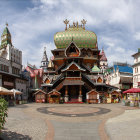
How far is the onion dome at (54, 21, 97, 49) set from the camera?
5747 cm

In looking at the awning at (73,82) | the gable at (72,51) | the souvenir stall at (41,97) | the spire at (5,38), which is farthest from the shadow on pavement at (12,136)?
the spire at (5,38)

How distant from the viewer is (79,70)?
4119 cm

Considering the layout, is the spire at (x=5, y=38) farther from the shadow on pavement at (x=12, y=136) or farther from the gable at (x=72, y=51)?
the shadow on pavement at (x=12, y=136)

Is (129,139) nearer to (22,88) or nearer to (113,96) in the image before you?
(113,96)

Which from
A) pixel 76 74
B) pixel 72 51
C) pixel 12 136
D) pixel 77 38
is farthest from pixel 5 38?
pixel 12 136

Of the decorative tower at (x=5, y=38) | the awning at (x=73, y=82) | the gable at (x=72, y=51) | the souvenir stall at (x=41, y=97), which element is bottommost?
the souvenir stall at (x=41, y=97)

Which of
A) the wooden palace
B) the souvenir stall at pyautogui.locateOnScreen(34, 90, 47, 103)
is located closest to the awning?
the wooden palace

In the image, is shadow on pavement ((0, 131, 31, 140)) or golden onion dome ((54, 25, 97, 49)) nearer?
shadow on pavement ((0, 131, 31, 140))

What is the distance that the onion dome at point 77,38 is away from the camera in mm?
57469

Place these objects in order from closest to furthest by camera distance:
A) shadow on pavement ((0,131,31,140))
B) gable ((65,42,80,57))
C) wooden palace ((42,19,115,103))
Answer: shadow on pavement ((0,131,31,140))
wooden palace ((42,19,115,103))
gable ((65,42,80,57))

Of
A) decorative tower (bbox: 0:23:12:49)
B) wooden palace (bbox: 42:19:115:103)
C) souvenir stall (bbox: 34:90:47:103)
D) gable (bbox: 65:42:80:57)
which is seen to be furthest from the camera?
decorative tower (bbox: 0:23:12:49)

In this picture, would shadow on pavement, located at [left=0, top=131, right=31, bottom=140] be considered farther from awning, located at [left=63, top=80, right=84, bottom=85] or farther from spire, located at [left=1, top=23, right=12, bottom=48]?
spire, located at [left=1, top=23, right=12, bottom=48]

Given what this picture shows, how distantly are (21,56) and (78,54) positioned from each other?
19247 millimetres

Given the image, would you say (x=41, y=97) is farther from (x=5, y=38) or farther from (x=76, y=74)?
(x=5, y=38)
